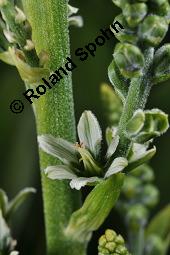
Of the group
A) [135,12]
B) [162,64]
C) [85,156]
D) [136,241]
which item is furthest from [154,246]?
[135,12]

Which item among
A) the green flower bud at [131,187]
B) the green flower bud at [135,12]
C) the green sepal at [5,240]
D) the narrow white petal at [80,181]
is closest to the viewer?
the green flower bud at [135,12]

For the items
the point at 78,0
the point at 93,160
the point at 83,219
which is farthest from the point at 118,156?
the point at 78,0

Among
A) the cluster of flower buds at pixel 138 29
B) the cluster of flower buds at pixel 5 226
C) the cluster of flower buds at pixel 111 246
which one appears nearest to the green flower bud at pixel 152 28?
the cluster of flower buds at pixel 138 29

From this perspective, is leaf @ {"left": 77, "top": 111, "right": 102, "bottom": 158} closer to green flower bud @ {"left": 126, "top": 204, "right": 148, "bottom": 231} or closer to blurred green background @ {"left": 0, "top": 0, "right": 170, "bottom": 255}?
green flower bud @ {"left": 126, "top": 204, "right": 148, "bottom": 231}

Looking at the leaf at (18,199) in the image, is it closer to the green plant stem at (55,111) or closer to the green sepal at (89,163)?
the green plant stem at (55,111)

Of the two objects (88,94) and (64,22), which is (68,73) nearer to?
(64,22)

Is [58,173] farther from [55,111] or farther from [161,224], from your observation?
[161,224]

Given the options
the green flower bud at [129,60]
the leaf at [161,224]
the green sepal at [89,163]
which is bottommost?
the leaf at [161,224]
